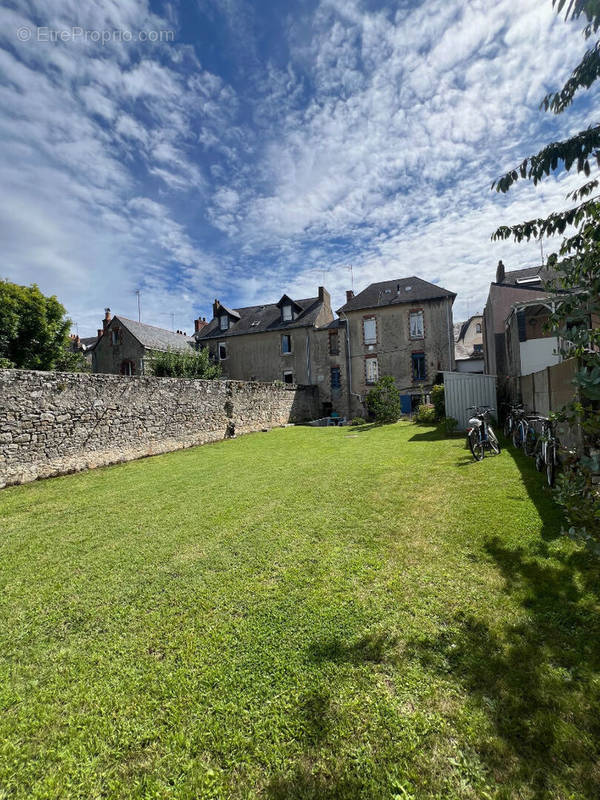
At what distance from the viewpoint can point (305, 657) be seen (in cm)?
219

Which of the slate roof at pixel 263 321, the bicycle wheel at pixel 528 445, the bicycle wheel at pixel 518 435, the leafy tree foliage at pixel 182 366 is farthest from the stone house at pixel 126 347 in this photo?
the bicycle wheel at pixel 528 445

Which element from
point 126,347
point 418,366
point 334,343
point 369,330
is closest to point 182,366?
point 126,347

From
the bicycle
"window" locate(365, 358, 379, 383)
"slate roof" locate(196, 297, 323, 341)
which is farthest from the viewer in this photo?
"slate roof" locate(196, 297, 323, 341)

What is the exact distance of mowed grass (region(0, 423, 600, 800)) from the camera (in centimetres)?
156

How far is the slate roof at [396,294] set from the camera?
2126 cm

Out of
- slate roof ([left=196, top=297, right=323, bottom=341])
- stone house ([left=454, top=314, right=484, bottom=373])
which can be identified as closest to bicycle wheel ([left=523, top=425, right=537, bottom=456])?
slate roof ([left=196, top=297, right=323, bottom=341])

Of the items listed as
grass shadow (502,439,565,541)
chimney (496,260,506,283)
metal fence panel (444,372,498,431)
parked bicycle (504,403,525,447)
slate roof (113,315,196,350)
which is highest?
chimney (496,260,506,283)

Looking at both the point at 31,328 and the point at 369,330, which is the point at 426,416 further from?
the point at 31,328

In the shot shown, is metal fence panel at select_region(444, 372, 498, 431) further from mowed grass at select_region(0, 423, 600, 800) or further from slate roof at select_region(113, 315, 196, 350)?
slate roof at select_region(113, 315, 196, 350)

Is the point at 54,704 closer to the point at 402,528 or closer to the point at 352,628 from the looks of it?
the point at 352,628

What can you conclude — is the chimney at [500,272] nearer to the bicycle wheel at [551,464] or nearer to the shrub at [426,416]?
the shrub at [426,416]

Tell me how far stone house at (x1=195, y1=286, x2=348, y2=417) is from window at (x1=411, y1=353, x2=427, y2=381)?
454 centimetres

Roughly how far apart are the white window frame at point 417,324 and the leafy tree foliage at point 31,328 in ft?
66.7

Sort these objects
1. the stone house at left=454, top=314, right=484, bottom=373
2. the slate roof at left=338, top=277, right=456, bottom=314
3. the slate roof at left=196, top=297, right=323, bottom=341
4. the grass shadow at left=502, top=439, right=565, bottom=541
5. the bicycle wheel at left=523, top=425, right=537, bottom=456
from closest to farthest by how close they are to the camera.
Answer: the grass shadow at left=502, top=439, right=565, bottom=541
the bicycle wheel at left=523, top=425, right=537, bottom=456
the slate roof at left=338, top=277, right=456, bottom=314
the slate roof at left=196, top=297, right=323, bottom=341
the stone house at left=454, top=314, right=484, bottom=373
